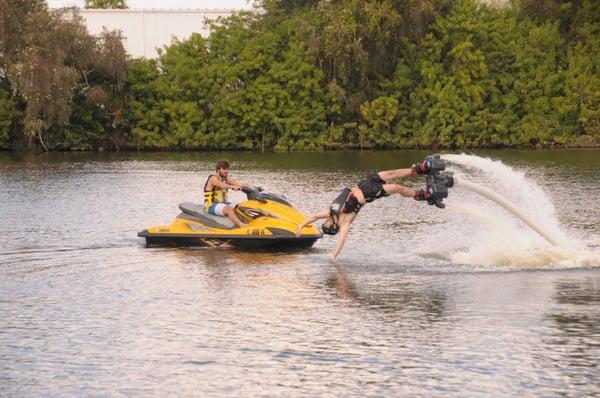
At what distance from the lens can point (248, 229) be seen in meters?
18.6

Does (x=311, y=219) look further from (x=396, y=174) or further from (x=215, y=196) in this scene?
(x=215, y=196)

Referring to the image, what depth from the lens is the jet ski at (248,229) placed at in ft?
60.5

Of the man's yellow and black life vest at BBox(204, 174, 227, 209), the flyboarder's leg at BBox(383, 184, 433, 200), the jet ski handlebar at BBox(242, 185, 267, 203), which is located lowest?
the man's yellow and black life vest at BBox(204, 174, 227, 209)

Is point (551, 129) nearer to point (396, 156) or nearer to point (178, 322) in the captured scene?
point (396, 156)

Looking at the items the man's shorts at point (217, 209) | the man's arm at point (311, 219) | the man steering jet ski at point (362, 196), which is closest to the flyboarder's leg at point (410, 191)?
the man steering jet ski at point (362, 196)

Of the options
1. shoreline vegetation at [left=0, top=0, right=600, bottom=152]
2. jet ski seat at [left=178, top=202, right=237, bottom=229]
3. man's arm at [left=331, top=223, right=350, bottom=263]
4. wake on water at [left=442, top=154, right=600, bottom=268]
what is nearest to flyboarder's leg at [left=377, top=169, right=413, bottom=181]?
wake on water at [left=442, top=154, right=600, bottom=268]

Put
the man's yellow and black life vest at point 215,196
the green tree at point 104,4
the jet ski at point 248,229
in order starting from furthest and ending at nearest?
the green tree at point 104,4 → the man's yellow and black life vest at point 215,196 → the jet ski at point 248,229

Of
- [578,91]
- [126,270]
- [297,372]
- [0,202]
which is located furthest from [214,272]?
[578,91]

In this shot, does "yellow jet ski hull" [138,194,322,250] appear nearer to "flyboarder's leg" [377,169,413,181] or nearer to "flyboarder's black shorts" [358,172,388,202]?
"flyboarder's black shorts" [358,172,388,202]

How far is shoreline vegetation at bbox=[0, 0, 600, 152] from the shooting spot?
197ft

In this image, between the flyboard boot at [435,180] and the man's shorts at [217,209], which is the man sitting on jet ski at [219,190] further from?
the flyboard boot at [435,180]

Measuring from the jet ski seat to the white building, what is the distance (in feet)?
163

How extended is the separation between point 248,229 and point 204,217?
0.99 metres

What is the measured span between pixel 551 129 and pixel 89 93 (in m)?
24.4
